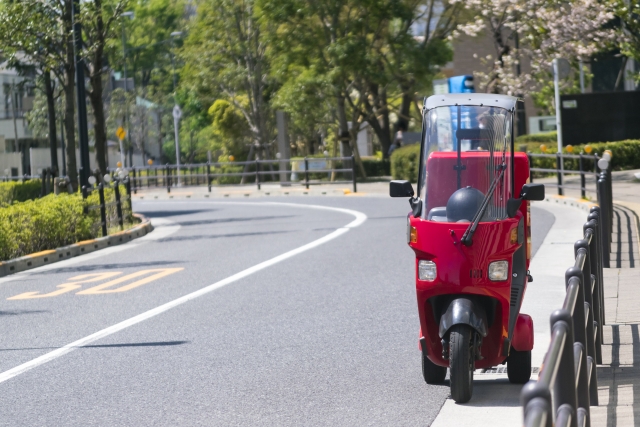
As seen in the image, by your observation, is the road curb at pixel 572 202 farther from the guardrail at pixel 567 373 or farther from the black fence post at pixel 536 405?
the black fence post at pixel 536 405

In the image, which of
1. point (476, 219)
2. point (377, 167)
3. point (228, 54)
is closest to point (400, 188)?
point (476, 219)

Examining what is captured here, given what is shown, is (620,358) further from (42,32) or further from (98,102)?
(98,102)

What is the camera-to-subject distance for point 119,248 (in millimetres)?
19906

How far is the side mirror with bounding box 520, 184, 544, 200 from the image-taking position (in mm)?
6770

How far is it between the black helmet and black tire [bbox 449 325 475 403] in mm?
732

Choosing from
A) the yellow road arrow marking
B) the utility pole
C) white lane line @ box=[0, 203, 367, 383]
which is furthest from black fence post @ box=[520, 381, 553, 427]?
the utility pole

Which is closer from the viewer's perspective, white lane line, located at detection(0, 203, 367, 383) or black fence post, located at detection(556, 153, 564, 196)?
white lane line, located at detection(0, 203, 367, 383)

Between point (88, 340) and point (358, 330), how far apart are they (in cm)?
242

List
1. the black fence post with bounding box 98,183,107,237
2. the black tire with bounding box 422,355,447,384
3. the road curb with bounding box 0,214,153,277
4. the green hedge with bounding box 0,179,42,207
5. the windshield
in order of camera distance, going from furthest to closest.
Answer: the green hedge with bounding box 0,179,42,207 < the black fence post with bounding box 98,183,107,237 < the road curb with bounding box 0,214,153,277 < the black tire with bounding box 422,355,447,384 < the windshield

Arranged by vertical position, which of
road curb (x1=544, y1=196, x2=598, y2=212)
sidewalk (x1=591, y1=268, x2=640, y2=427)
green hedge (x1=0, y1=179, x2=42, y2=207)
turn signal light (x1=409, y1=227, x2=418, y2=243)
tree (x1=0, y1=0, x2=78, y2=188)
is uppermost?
tree (x1=0, y1=0, x2=78, y2=188)

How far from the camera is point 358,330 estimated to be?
9.49 m

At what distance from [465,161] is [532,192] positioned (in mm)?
499

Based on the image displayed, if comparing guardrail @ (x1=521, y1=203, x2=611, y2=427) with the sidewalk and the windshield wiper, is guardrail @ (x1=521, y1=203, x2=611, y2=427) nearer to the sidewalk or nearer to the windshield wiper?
the sidewalk

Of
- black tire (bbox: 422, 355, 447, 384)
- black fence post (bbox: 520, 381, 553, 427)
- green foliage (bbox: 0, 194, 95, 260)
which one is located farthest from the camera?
green foliage (bbox: 0, 194, 95, 260)
